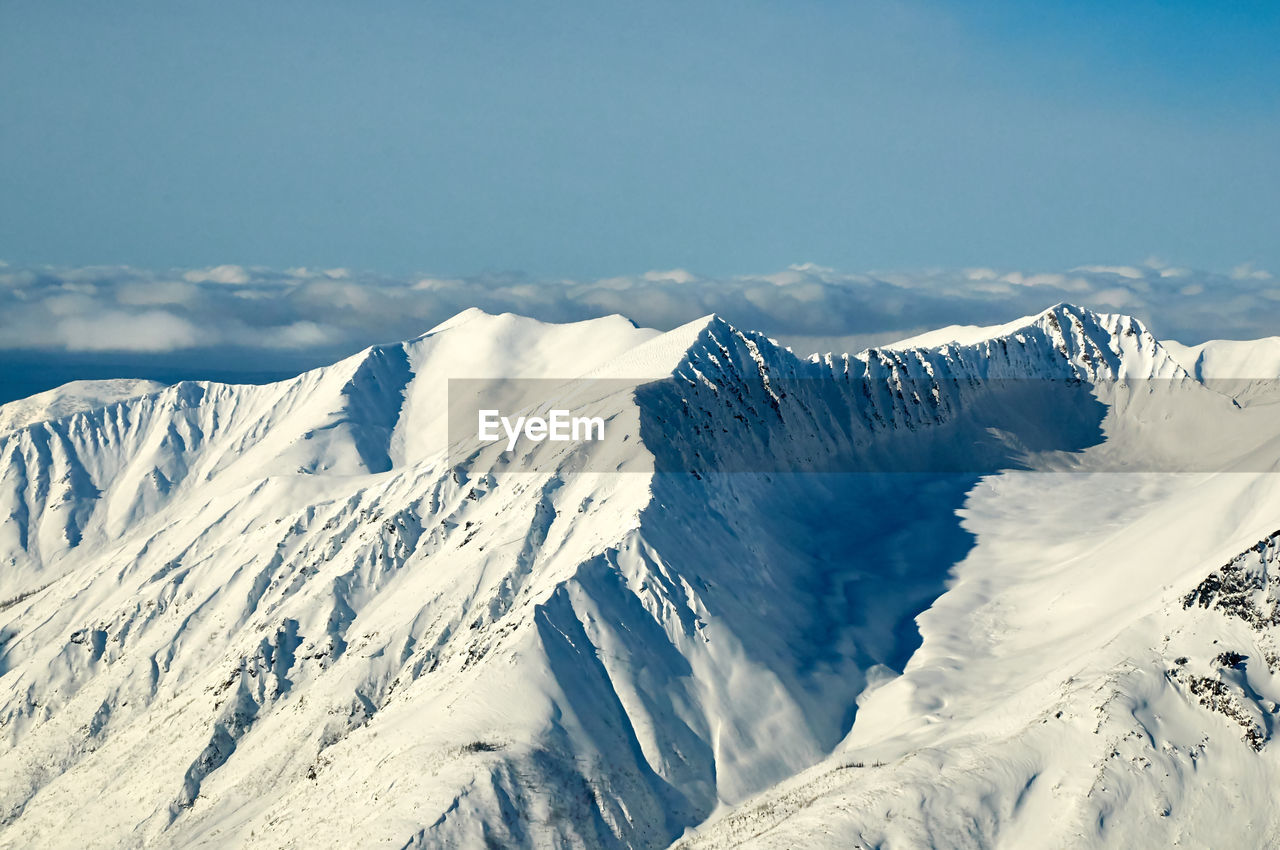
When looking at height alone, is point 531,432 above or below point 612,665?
above

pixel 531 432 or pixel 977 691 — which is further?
pixel 531 432

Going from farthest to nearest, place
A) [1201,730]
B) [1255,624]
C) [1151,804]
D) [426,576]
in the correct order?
1. [426,576]
2. [1255,624]
3. [1201,730]
4. [1151,804]

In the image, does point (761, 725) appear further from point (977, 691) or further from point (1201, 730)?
point (1201, 730)

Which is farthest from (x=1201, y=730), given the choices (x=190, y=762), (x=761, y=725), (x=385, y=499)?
(x=385, y=499)

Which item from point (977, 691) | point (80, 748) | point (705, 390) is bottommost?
point (80, 748)

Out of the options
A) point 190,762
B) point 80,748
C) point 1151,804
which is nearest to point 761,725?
point 1151,804

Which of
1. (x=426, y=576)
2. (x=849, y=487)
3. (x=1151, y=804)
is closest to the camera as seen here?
(x=1151, y=804)
